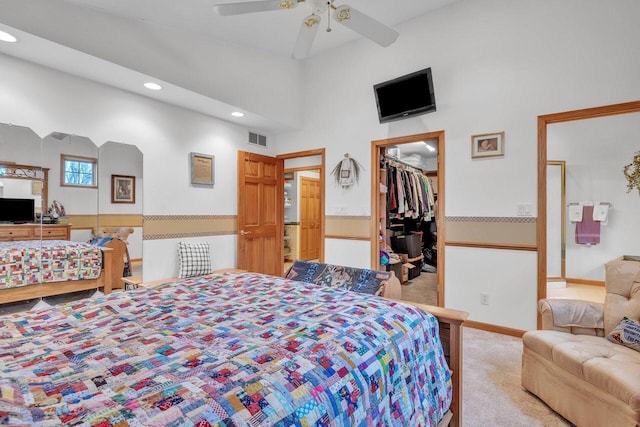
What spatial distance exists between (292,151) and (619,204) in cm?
494

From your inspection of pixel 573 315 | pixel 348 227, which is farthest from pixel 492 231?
pixel 348 227

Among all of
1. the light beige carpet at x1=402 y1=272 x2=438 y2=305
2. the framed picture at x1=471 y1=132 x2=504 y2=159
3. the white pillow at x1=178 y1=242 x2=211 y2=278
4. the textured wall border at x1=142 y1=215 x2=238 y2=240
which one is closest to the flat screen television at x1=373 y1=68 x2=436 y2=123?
the framed picture at x1=471 y1=132 x2=504 y2=159

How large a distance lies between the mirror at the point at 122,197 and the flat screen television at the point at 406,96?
2.84 metres

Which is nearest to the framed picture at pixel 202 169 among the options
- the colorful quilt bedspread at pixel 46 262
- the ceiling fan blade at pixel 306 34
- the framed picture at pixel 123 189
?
the framed picture at pixel 123 189

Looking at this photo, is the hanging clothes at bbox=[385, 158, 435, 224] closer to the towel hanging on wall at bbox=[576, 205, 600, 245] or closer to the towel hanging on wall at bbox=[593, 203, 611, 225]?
the towel hanging on wall at bbox=[576, 205, 600, 245]

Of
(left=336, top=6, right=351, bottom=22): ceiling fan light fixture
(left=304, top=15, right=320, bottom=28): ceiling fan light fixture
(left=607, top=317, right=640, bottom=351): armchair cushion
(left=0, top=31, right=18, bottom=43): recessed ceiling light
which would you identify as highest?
(left=304, top=15, right=320, bottom=28): ceiling fan light fixture

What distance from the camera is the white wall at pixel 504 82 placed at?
273 cm

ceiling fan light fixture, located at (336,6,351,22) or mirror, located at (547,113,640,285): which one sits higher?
ceiling fan light fixture, located at (336,6,351,22)

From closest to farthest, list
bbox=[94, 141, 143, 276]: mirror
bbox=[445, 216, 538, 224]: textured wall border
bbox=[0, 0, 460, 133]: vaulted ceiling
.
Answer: bbox=[0, 0, 460, 133]: vaulted ceiling < bbox=[445, 216, 538, 224]: textured wall border < bbox=[94, 141, 143, 276]: mirror

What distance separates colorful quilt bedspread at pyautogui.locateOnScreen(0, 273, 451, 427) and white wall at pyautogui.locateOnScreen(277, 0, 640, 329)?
6.77 feet

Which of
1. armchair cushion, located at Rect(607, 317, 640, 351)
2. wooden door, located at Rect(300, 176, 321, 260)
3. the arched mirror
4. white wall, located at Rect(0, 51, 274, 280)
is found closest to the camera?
armchair cushion, located at Rect(607, 317, 640, 351)

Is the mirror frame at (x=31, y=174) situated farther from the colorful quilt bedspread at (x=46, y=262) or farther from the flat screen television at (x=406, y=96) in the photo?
the flat screen television at (x=406, y=96)

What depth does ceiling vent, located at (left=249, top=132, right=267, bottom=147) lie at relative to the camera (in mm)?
4645

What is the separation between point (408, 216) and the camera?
496 cm
